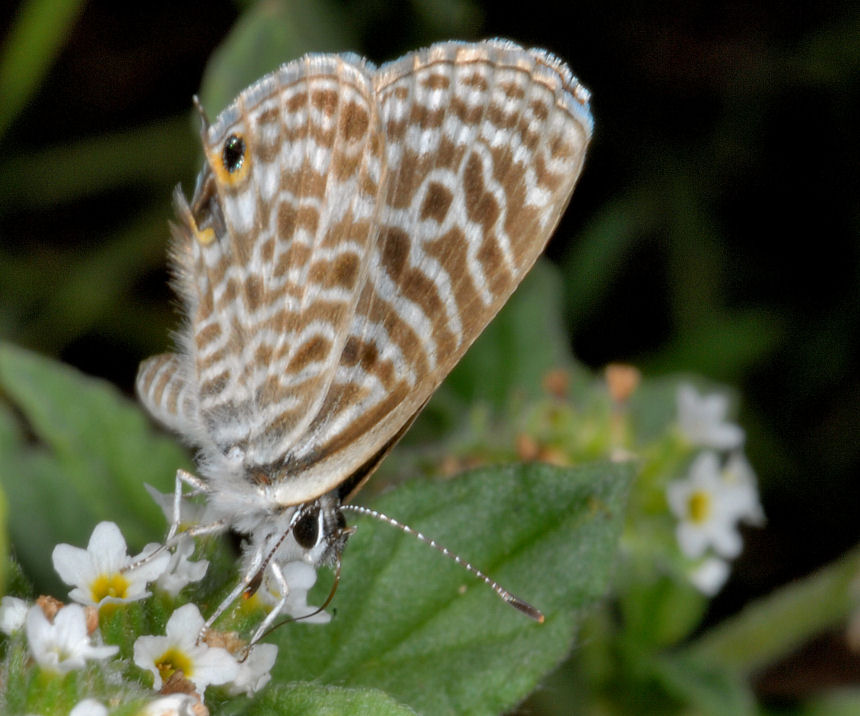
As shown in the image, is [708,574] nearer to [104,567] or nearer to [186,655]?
[186,655]

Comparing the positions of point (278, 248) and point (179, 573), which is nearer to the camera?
point (179, 573)

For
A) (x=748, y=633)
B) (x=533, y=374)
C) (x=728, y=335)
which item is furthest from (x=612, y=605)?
(x=728, y=335)

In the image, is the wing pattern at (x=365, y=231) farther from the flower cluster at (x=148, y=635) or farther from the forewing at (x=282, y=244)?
the flower cluster at (x=148, y=635)

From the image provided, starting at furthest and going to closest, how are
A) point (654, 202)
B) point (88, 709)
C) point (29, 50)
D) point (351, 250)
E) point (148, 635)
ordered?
1. point (654, 202)
2. point (29, 50)
3. point (351, 250)
4. point (148, 635)
5. point (88, 709)

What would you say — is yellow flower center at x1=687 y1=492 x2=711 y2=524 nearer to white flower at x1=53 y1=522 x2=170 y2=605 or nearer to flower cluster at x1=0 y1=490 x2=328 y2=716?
flower cluster at x1=0 y1=490 x2=328 y2=716

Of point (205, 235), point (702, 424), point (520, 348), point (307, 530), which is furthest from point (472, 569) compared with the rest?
point (520, 348)

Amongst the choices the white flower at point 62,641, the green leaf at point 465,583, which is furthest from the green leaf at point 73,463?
the white flower at point 62,641

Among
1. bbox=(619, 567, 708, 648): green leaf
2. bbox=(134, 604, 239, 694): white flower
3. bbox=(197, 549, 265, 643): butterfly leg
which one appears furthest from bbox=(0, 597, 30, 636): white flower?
bbox=(619, 567, 708, 648): green leaf

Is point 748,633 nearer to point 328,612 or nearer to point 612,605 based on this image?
point 612,605
